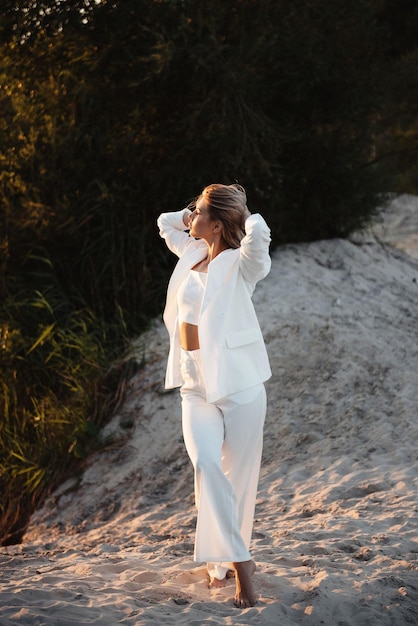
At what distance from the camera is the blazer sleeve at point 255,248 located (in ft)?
13.6

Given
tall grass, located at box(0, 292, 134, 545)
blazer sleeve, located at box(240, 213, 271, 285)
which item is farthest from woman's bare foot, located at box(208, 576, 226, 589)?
tall grass, located at box(0, 292, 134, 545)

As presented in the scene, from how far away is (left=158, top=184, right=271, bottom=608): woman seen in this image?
419 centimetres

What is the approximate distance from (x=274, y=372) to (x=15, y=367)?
2319 mm

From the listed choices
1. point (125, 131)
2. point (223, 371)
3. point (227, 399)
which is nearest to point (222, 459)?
point (227, 399)

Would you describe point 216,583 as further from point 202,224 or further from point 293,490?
point 293,490

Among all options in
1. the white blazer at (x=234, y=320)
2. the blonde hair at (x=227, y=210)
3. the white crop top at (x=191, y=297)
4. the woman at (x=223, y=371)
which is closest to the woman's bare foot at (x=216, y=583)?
the woman at (x=223, y=371)

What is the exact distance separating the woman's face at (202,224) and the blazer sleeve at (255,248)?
0.24 metres

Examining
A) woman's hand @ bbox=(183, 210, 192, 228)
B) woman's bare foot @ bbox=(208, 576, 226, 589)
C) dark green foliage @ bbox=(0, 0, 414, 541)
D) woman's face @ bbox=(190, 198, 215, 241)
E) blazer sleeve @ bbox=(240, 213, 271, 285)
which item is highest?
dark green foliage @ bbox=(0, 0, 414, 541)

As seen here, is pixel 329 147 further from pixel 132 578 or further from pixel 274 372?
pixel 132 578

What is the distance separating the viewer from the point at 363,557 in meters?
5.01

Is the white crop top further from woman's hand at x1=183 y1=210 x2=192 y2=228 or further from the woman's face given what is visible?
woman's hand at x1=183 y1=210 x2=192 y2=228

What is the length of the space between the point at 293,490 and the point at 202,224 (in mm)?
2770

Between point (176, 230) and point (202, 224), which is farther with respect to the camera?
point (176, 230)

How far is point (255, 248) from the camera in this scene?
4172 mm
